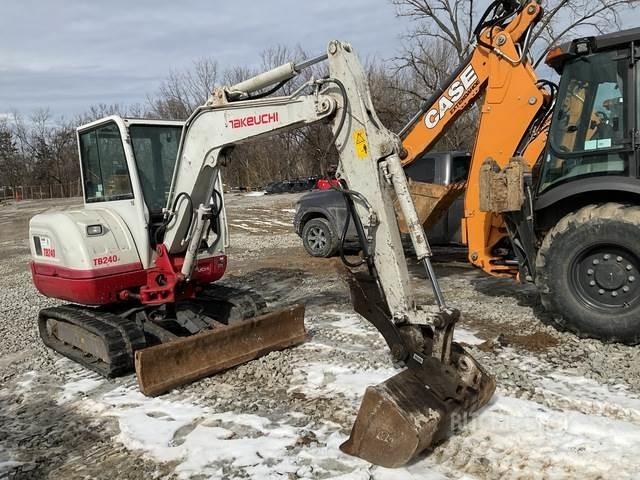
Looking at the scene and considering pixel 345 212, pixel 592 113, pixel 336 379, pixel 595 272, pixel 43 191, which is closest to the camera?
pixel 336 379

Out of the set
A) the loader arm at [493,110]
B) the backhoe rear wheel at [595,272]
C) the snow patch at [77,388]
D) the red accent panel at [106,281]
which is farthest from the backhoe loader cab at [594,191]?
the snow patch at [77,388]

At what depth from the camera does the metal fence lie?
62312 millimetres

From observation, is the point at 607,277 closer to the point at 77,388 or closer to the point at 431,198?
the point at 431,198

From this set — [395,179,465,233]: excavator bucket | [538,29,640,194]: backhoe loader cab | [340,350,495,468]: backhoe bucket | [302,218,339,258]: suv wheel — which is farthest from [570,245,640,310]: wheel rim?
[302,218,339,258]: suv wheel

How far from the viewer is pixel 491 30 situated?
5.76m

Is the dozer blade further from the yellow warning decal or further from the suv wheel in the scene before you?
the suv wheel

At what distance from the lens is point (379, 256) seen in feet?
13.3

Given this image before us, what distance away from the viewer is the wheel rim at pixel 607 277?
5059mm

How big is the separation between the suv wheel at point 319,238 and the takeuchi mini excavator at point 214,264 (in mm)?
4818

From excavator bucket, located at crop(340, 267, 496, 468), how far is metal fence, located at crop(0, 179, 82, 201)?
6436 cm

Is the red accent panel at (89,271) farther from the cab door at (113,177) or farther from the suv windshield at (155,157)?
the suv windshield at (155,157)

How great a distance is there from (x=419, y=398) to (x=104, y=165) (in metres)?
4.08

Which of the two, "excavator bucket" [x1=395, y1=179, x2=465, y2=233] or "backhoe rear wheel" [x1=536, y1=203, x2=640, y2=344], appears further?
"excavator bucket" [x1=395, y1=179, x2=465, y2=233]

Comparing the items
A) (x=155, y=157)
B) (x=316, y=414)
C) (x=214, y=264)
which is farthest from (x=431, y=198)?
(x=316, y=414)
